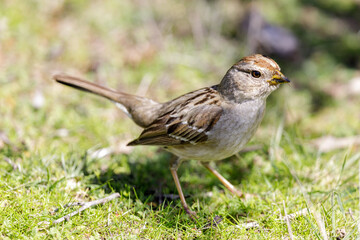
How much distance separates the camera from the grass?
12.7 ft

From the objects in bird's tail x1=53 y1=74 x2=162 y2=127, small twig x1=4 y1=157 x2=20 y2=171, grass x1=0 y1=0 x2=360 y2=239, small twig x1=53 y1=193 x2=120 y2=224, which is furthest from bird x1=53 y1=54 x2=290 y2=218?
small twig x1=4 y1=157 x2=20 y2=171

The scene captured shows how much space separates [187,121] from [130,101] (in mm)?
959

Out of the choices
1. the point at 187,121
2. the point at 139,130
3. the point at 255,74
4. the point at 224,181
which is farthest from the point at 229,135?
the point at 139,130

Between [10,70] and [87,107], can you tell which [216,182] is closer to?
[87,107]

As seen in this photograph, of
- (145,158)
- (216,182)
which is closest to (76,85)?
(145,158)

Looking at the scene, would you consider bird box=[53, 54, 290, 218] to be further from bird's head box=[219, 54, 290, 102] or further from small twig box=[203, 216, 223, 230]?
small twig box=[203, 216, 223, 230]

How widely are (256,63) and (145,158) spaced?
6.81 ft

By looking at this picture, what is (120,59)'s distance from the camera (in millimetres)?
7586

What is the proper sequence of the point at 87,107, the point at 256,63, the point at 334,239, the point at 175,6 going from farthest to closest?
the point at 175,6, the point at 87,107, the point at 256,63, the point at 334,239

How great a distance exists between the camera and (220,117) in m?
4.21

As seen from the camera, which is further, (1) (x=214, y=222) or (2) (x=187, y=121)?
(2) (x=187, y=121)

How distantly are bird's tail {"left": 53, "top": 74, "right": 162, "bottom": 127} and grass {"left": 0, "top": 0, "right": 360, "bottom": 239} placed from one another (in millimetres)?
628

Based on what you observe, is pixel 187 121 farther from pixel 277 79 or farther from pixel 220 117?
pixel 277 79

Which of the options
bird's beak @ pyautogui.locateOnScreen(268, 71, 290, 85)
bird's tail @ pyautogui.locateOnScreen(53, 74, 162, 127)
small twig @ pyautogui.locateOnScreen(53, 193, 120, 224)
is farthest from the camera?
bird's tail @ pyautogui.locateOnScreen(53, 74, 162, 127)
